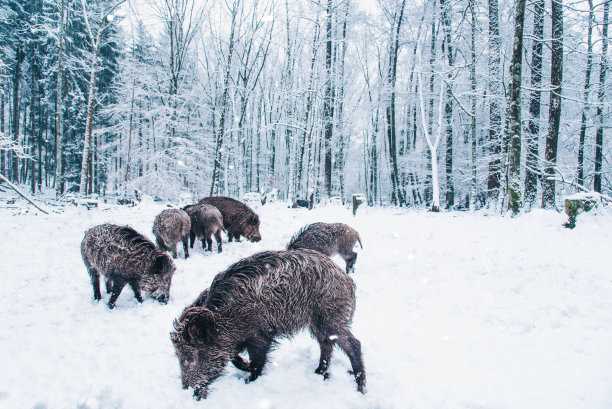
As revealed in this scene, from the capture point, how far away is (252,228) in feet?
31.7

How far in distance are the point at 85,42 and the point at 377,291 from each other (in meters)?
31.9

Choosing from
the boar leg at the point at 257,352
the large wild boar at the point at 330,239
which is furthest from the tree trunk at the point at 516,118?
the boar leg at the point at 257,352

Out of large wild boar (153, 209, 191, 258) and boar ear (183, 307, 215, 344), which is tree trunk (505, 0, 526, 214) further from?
boar ear (183, 307, 215, 344)

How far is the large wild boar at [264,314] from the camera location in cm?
280

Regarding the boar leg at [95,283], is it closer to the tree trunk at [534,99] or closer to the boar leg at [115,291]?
the boar leg at [115,291]

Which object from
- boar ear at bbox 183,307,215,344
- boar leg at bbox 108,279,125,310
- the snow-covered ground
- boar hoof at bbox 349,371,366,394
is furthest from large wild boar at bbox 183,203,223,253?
boar hoof at bbox 349,371,366,394

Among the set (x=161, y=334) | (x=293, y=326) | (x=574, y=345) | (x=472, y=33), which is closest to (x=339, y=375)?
(x=293, y=326)

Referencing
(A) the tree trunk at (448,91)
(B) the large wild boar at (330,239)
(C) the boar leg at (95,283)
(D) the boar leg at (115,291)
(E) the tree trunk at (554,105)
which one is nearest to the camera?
(D) the boar leg at (115,291)

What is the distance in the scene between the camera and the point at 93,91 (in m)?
16.8

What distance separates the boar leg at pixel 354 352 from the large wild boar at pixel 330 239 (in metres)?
3.48

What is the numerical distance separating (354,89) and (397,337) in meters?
30.3

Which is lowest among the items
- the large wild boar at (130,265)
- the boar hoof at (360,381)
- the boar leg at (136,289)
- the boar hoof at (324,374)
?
the boar hoof at (324,374)

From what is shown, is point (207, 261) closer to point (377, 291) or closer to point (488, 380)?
point (377, 291)

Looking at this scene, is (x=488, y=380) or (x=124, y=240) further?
(x=124, y=240)
